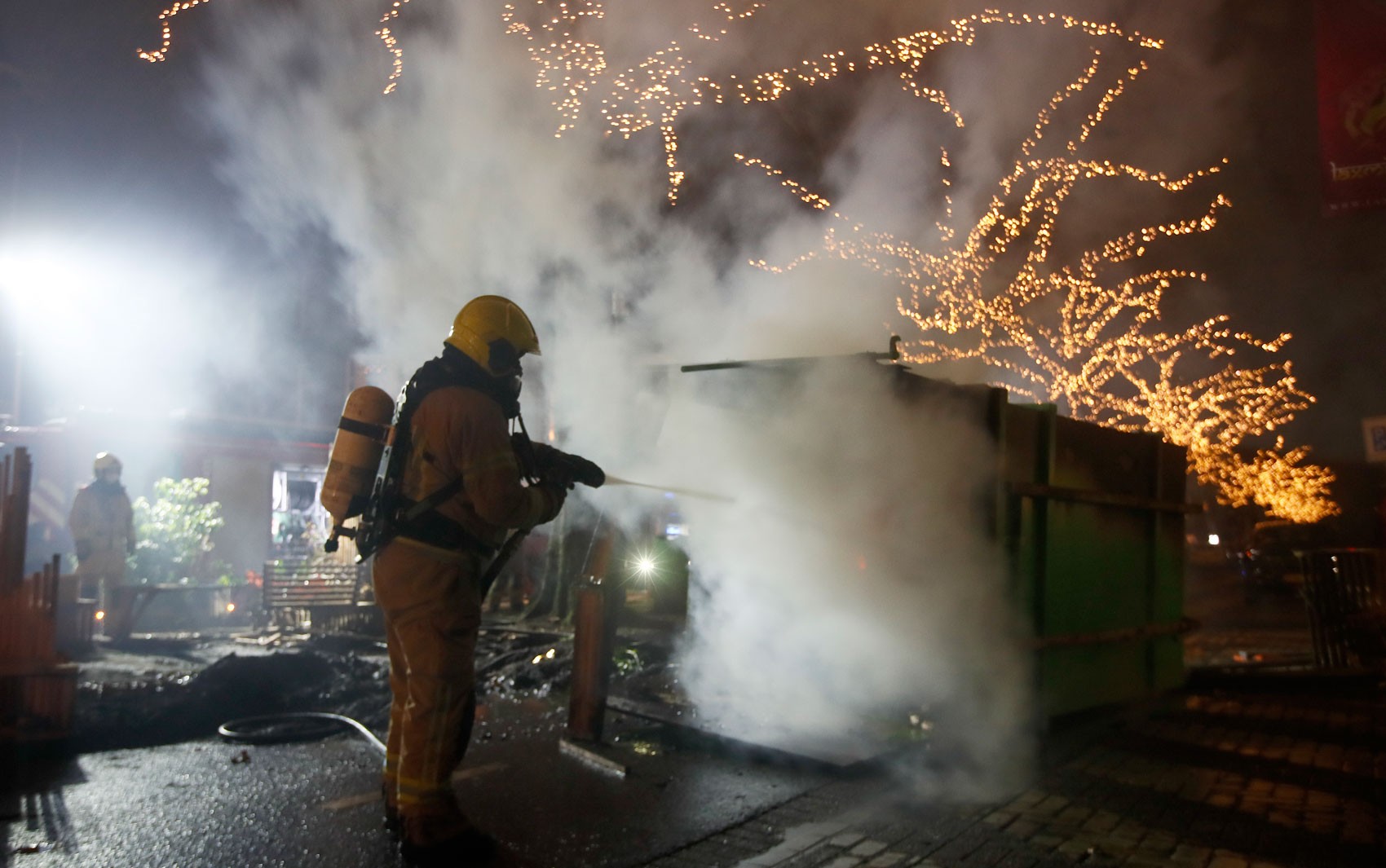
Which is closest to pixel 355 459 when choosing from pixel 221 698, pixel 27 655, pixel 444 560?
pixel 444 560

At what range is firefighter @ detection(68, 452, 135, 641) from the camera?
911 centimetres

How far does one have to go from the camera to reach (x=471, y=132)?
7629 mm

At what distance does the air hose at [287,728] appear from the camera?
4.78 metres

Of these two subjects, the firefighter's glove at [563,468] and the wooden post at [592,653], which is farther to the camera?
the wooden post at [592,653]

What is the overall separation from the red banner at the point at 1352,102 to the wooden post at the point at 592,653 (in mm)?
7517

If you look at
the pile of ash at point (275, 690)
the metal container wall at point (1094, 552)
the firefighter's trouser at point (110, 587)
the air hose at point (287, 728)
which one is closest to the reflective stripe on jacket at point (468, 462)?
the air hose at point (287, 728)

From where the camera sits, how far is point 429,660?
331 cm

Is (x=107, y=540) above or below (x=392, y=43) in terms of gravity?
below

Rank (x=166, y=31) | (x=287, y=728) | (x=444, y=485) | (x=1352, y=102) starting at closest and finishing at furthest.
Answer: (x=444, y=485), (x=287, y=728), (x=1352, y=102), (x=166, y=31)

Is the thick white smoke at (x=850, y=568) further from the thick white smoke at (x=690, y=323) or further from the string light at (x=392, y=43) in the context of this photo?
the string light at (x=392, y=43)

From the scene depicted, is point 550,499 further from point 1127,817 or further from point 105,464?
point 105,464

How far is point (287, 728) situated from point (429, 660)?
229cm

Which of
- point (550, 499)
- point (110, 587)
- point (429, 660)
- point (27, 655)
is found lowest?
point (110, 587)

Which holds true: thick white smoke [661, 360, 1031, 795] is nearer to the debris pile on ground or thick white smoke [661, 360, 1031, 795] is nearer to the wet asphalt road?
the wet asphalt road
